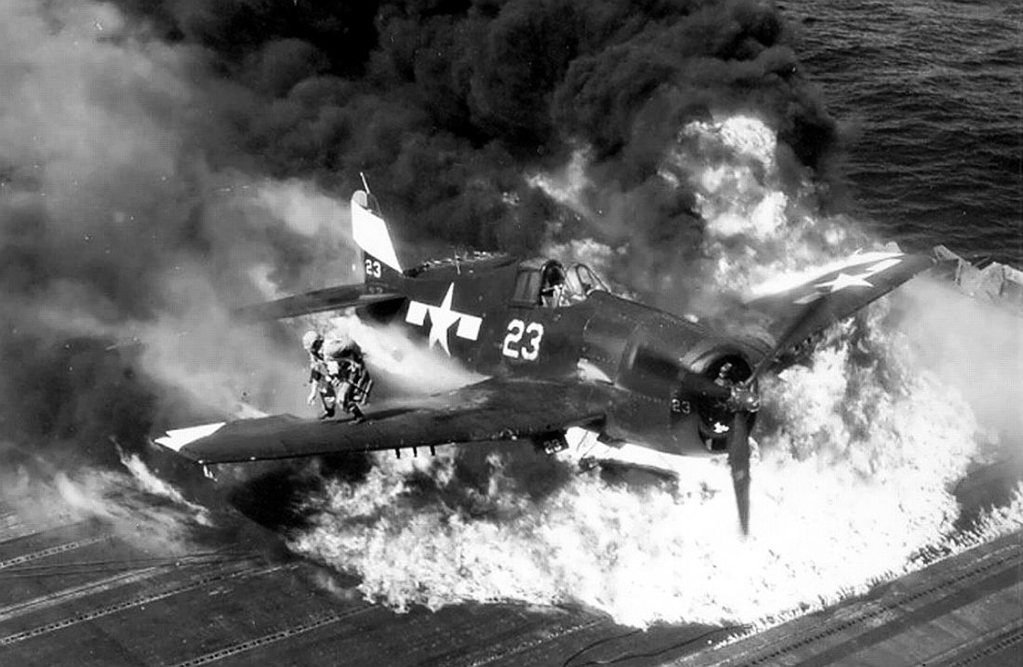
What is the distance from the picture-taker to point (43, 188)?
30.3 metres

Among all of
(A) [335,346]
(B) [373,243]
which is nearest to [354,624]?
(A) [335,346]

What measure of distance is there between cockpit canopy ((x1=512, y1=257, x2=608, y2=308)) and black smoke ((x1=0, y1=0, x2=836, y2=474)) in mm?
6344

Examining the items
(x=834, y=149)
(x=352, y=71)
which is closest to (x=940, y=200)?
(x=834, y=149)

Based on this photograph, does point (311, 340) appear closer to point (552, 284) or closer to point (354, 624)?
point (552, 284)

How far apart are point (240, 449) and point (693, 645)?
8637mm

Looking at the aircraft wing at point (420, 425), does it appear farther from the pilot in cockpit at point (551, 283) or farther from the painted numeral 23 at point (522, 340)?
the pilot in cockpit at point (551, 283)

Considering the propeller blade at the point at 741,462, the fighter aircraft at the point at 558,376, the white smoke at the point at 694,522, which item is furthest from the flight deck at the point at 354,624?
the fighter aircraft at the point at 558,376

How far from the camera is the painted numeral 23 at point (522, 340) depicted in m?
22.3

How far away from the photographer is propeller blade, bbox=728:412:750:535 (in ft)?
65.6

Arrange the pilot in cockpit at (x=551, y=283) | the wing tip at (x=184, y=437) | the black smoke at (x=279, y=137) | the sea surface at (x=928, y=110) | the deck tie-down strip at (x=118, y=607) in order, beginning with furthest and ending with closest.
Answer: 1. the sea surface at (x=928, y=110)
2. the black smoke at (x=279, y=137)
3. the pilot in cockpit at (x=551, y=283)
4. the deck tie-down strip at (x=118, y=607)
5. the wing tip at (x=184, y=437)

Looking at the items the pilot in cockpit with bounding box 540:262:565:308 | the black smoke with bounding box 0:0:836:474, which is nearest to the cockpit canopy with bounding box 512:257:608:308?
the pilot in cockpit with bounding box 540:262:565:308

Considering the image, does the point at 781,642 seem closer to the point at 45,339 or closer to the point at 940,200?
the point at 45,339

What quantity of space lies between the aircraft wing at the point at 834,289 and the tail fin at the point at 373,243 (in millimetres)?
7804

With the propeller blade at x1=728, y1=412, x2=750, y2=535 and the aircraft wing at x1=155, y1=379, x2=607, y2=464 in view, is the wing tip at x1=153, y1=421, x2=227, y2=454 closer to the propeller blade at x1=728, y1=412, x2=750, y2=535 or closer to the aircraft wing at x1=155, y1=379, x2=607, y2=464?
the aircraft wing at x1=155, y1=379, x2=607, y2=464
